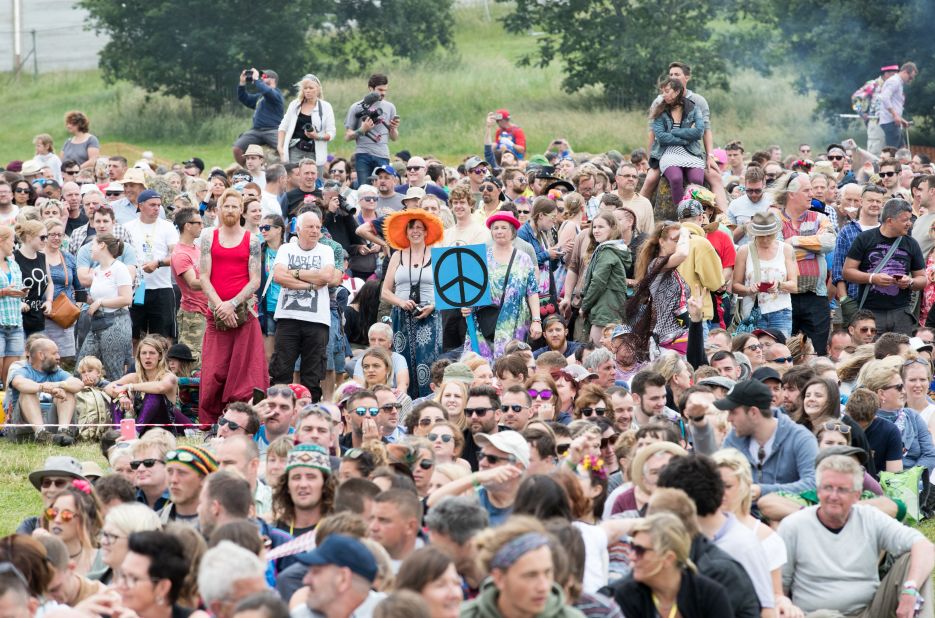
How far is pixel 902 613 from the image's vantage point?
8.30 metres

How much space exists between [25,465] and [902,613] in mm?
7479

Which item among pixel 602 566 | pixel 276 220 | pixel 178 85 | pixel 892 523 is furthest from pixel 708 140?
pixel 178 85

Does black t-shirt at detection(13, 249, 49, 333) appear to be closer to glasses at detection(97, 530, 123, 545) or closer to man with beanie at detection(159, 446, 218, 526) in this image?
man with beanie at detection(159, 446, 218, 526)

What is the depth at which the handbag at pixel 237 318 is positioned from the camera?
44.3 ft

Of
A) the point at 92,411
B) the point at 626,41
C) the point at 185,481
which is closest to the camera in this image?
the point at 185,481

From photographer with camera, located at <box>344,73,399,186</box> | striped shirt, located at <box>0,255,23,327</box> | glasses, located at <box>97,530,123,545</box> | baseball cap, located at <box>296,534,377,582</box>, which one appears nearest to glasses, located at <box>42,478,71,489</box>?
glasses, located at <box>97,530,123,545</box>

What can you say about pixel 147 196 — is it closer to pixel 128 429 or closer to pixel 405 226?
pixel 405 226

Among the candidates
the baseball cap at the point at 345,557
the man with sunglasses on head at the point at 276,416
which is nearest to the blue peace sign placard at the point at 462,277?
the man with sunglasses on head at the point at 276,416

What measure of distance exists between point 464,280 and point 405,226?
0.91 m

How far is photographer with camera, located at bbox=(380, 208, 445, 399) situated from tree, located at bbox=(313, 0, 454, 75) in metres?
29.9

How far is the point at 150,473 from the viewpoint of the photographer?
918cm

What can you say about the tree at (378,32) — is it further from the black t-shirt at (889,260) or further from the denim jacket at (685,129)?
the black t-shirt at (889,260)

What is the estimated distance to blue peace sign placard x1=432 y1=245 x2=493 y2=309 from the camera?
13.9 metres

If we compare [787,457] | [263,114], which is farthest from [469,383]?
[263,114]
